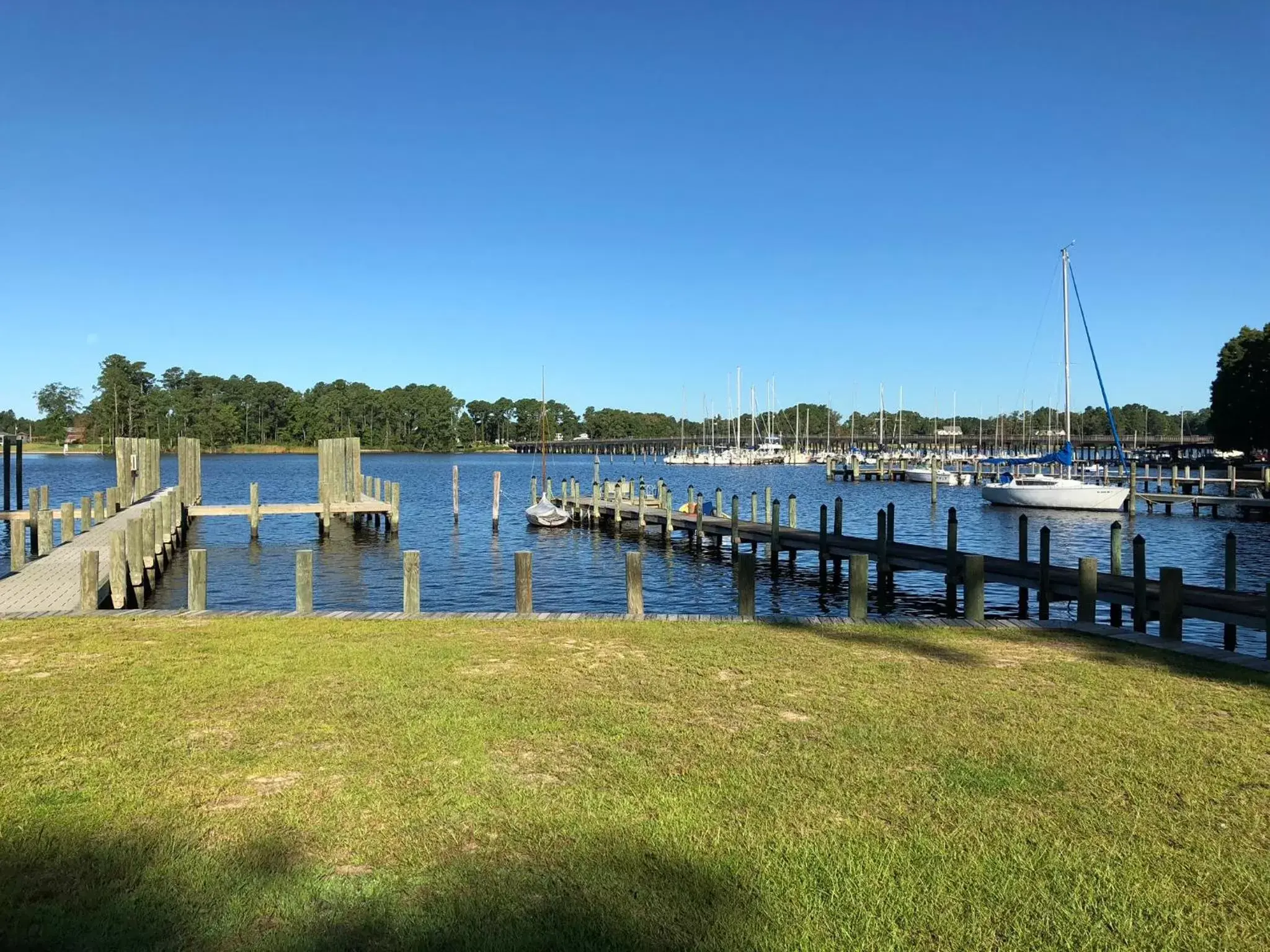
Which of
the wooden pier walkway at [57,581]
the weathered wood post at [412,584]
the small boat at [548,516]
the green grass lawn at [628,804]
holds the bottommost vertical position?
the small boat at [548,516]

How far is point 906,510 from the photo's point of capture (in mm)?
60188

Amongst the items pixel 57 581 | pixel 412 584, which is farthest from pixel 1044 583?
pixel 57 581

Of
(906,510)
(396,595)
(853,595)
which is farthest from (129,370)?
(853,595)

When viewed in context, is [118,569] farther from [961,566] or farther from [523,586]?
[961,566]

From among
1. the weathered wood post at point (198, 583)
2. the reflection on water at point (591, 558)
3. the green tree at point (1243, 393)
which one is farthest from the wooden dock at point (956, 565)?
the green tree at point (1243, 393)

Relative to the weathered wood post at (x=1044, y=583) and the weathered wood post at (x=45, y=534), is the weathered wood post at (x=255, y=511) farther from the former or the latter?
the weathered wood post at (x=1044, y=583)

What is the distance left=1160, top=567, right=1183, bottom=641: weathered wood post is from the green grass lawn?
8.95 ft

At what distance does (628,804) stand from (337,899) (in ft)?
6.53

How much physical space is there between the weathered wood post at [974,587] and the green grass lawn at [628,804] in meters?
4.52

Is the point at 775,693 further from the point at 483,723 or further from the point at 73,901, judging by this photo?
the point at 73,901

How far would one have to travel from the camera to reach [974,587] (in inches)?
603

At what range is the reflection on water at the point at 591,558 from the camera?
24156mm

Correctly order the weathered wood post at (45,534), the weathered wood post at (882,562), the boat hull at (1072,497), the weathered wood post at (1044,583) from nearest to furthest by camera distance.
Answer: the weathered wood post at (1044,583), the weathered wood post at (45,534), the weathered wood post at (882,562), the boat hull at (1072,497)

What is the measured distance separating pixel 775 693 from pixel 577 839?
398cm
